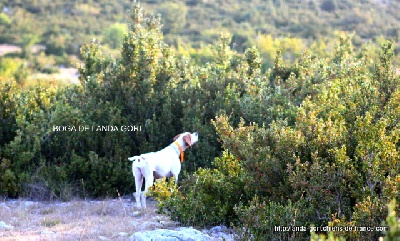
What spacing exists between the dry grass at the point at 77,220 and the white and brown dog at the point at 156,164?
373 millimetres

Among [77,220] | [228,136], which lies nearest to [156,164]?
[228,136]

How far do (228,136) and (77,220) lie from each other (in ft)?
7.73

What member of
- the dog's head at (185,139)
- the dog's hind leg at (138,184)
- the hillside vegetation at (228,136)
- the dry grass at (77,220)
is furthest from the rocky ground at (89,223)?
the dog's head at (185,139)

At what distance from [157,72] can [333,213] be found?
635 cm

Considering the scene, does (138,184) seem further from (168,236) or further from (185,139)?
(168,236)

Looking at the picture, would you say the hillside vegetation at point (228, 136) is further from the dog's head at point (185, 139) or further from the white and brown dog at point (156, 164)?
the dog's head at point (185, 139)

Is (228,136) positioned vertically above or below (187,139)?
above

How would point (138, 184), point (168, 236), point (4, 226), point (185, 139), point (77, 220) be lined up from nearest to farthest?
1. point (168, 236)
2. point (4, 226)
3. point (77, 220)
4. point (138, 184)
5. point (185, 139)

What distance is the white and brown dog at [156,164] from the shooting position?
8961 mm

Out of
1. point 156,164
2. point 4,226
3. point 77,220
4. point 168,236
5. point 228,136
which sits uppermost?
point 228,136

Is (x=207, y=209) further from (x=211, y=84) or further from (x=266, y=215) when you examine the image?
(x=211, y=84)

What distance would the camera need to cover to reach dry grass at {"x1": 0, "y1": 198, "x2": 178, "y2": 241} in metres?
6.79

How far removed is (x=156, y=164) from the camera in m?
9.12

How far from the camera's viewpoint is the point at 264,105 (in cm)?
1084
